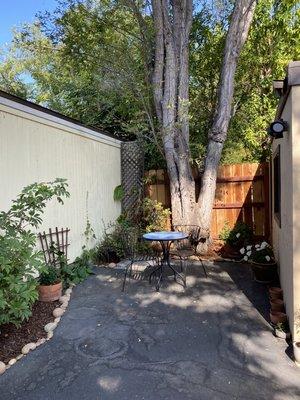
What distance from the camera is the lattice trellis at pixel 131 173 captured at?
755cm

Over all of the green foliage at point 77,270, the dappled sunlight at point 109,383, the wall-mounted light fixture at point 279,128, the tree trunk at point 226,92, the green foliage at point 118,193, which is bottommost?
the dappled sunlight at point 109,383

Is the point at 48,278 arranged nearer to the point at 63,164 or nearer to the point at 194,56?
the point at 63,164

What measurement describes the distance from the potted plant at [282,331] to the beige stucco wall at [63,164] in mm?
3363

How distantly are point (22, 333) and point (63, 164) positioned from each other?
285 cm

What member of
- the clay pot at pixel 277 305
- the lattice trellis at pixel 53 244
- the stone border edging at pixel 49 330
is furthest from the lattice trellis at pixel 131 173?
the clay pot at pixel 277 305

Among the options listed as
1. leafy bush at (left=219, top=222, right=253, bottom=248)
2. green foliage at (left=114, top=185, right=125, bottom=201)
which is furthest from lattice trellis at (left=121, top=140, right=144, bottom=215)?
leafy bush at (left=219, top=222, right=253, bottom=248)

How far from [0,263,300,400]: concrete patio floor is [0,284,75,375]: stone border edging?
0.05 meters

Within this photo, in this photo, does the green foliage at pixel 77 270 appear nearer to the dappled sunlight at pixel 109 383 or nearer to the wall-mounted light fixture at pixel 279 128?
the dappled sunlight at pixel 109 383

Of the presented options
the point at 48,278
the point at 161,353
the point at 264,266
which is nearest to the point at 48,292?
the point at 48,278

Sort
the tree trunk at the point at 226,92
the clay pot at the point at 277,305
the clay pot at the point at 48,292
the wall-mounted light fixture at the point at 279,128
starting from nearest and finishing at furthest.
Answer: the wall-mounted light fixture at the point at 279,128, the clay pot at the point at 277,305, the clay pot at the point at 48,292, the tree trunk at the point at 226,92

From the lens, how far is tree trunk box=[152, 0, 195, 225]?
255 inches

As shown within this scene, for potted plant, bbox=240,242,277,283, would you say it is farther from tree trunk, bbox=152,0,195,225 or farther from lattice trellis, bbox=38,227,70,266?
lattice trellis, bbox=38,227,70,266

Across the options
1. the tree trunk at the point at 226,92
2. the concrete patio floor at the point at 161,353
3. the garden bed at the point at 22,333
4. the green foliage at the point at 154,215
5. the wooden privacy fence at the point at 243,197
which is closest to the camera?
the concrete patio floor at the point at 161,353

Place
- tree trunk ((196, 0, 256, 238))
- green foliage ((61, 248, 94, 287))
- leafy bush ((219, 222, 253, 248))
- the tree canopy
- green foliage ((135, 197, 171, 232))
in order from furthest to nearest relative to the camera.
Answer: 1. the tree canopy
2. green foliage ((135, 197, 171, 232))
3. leafy bush ((219, 222, 253, 248))
4. tree trunk ((196, 0, 256, 238))
5. green foliage ((61, 248, 94, 287))
